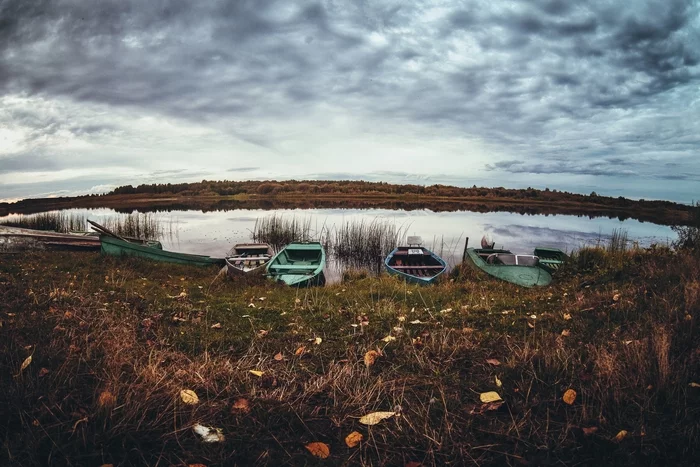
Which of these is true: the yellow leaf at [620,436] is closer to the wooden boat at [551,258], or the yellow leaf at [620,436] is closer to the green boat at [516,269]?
the green boat at [516,269]

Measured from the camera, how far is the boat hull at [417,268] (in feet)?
40.9

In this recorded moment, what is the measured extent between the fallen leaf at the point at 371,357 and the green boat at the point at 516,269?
9.55m

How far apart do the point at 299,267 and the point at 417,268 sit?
4692 mm

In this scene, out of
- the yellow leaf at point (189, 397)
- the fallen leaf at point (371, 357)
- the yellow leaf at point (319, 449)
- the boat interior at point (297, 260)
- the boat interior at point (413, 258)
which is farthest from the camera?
the boat interior at point (413, 258)

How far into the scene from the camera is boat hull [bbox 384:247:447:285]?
1247cm

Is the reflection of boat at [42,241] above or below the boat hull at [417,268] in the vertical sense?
above

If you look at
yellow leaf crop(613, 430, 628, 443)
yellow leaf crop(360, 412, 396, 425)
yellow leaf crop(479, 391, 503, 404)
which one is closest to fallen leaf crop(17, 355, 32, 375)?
yellow leaf crop(360, 412, 396, 425)

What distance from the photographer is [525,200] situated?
251ft

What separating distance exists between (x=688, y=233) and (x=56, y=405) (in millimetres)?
14583

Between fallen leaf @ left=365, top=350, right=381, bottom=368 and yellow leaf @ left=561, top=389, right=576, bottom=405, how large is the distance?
5.96 ft

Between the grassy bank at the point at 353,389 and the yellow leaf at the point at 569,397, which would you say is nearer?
the grassy bank at the point at 353,389

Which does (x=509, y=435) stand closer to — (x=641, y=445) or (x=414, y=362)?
(x=641, y=445)

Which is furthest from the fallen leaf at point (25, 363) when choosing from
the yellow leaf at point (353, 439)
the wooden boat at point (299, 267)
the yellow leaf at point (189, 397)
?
the wooden boat at point (299, 267)

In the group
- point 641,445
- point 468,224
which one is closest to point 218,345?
point 641,445
